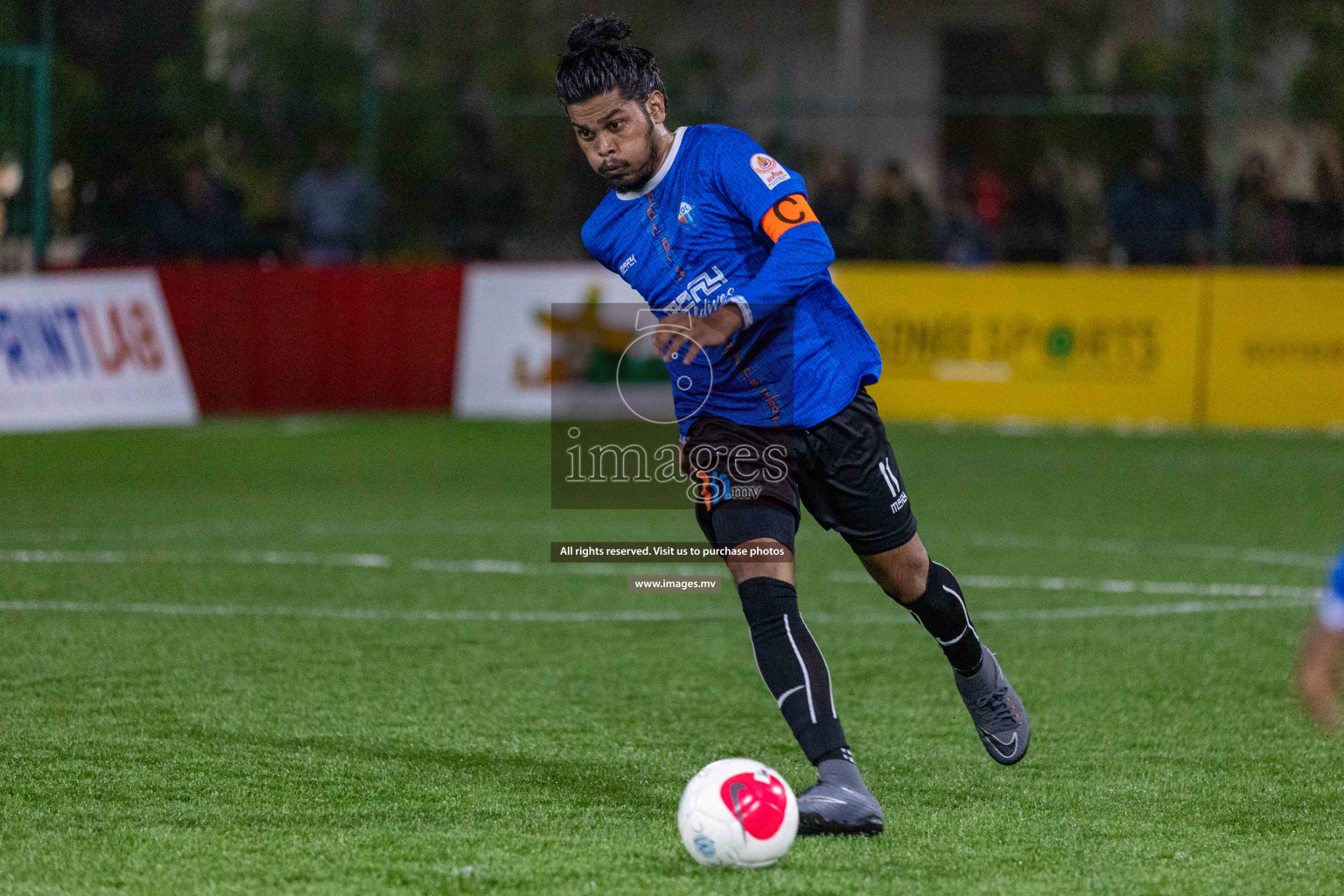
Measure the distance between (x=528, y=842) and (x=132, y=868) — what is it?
905 mm

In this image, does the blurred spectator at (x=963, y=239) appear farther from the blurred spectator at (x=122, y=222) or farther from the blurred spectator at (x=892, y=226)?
the blurred spectator at (x=122, y=222)

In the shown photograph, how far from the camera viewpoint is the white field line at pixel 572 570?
859cm

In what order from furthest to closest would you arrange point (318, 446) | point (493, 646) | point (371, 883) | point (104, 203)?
point (104, 203) → point (318, 446) → point (493, 646) → point (371, 883)

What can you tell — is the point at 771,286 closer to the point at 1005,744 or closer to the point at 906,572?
the point at 906,572

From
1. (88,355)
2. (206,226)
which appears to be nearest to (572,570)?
(88,355)

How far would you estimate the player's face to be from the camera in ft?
15.2

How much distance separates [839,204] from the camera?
1828 cm

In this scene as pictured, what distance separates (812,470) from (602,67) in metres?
1.15

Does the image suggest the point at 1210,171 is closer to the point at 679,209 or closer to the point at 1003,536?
the point at 1003,536

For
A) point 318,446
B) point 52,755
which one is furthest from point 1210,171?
point 52,755

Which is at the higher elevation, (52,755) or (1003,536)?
(52,755)

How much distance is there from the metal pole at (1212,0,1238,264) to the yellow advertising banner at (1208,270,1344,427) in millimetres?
1764

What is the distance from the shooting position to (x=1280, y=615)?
793cm

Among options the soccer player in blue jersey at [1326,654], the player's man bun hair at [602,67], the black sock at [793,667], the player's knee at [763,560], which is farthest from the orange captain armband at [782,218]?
the soccer player in blue jersey at [1326,654]
